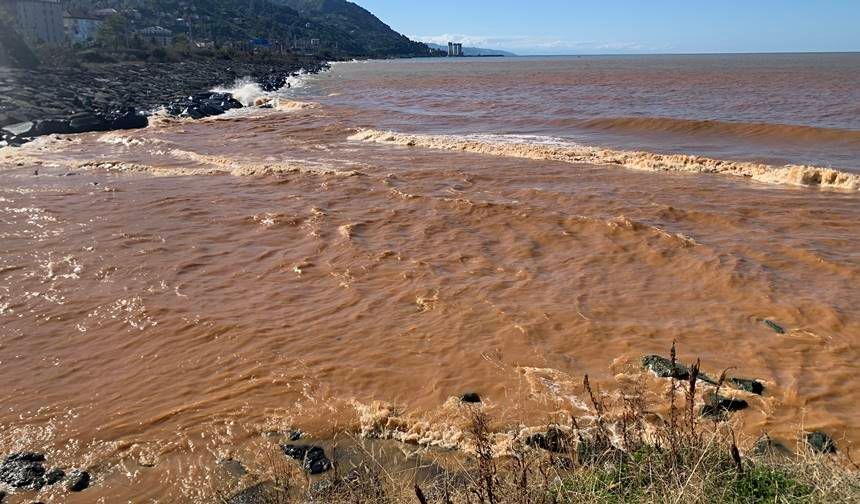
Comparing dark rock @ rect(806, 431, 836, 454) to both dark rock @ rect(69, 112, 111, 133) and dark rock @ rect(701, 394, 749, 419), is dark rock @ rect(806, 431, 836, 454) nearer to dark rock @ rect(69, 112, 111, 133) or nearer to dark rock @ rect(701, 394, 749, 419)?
dark rock @ rect(701, 394, 749, 419)

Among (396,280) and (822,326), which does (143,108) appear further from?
(822,326)

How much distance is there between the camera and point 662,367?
650 cm

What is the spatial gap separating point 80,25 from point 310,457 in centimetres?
12951

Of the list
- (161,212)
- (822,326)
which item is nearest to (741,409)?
(822,326)

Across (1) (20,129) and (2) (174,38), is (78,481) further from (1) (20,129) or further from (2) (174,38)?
(2) (174,38)

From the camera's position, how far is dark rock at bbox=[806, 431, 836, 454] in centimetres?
502

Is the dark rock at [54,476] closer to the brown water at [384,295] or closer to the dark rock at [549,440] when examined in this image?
the brown water at [384,295]

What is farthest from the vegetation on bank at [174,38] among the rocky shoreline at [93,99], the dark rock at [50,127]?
the dark rock at [50,127]

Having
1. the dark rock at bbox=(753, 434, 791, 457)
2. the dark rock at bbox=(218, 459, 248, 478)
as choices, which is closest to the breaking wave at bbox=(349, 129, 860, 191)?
the dark rock at bbox=(753, 434, 791, 457)

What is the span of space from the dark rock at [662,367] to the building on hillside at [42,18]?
93.1m

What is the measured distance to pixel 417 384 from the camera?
6.34 m

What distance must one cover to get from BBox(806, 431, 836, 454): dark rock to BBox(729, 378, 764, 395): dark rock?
2.60 feet

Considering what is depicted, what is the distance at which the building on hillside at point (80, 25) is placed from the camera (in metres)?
105

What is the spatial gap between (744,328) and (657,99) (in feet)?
118
